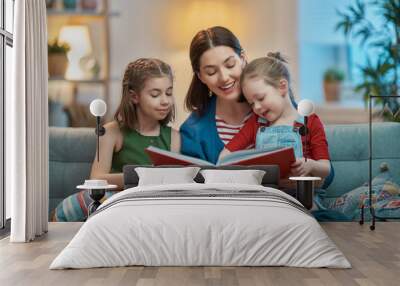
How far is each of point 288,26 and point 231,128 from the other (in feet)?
4.64

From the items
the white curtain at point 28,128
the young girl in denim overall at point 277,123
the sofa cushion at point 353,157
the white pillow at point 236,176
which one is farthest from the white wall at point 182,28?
the white curtain at point 28,128

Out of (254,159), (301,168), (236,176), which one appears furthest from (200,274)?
(301,168)

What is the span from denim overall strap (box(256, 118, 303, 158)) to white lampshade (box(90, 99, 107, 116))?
185 cm

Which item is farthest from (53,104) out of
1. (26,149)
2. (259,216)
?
(259,216)

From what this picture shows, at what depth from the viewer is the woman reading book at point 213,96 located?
7918 millimetres

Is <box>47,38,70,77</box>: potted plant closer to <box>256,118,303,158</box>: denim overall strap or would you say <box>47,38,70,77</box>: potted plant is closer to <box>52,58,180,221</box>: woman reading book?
<box>52,58,180,221</box>: woman reading book

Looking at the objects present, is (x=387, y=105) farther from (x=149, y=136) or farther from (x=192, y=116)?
(x=149, y=136)

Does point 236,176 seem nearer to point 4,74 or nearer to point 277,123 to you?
point 277,123

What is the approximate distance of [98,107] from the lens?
7770mm

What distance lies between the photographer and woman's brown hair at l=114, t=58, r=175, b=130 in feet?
26.2

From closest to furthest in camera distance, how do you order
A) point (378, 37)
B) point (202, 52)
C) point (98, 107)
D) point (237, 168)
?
1. point (237, 168)
2. point (98, 107)
3. point (202, 52)
4. point (378, 37)

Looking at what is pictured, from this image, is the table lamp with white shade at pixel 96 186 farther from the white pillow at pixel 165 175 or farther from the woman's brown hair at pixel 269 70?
the woman's brown hair at pixel 269 70

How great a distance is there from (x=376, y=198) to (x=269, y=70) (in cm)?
198

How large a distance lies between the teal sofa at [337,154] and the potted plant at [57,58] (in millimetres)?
691
